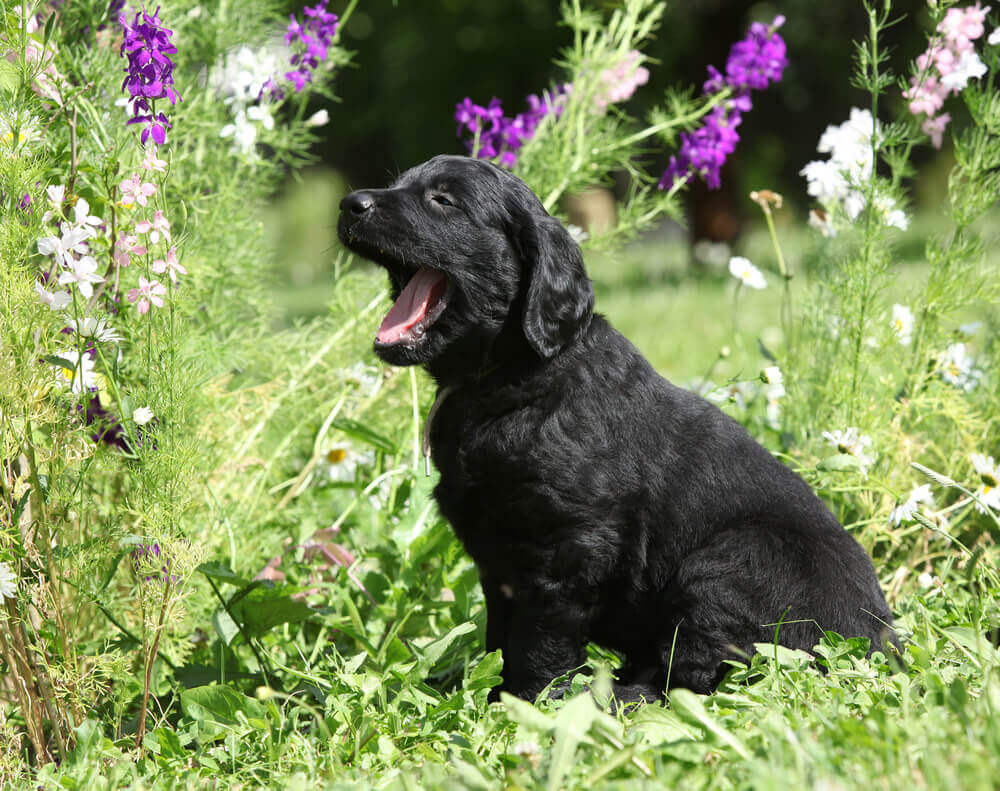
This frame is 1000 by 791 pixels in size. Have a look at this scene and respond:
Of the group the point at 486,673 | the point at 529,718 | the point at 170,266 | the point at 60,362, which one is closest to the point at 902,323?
the point at 486,673

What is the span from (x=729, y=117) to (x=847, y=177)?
0.76m

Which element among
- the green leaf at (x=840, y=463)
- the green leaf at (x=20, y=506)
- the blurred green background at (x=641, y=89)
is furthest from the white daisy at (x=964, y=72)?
the blurred green background at (x=641, y=89)

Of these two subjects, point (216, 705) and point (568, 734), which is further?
point (216, 705)

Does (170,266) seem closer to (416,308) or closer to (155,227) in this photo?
(155,227)

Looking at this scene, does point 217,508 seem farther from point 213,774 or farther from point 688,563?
point 688,563

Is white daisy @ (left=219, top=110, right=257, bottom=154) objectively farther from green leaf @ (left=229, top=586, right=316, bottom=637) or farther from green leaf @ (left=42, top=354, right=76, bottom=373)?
green leaf @ (left=229, top=586, right=316, bottom=637)

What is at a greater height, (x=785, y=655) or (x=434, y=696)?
(x=785, y=655)

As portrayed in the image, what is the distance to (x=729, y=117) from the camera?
3869mm

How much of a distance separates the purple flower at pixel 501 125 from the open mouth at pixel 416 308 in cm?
115

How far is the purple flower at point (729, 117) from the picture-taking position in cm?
376

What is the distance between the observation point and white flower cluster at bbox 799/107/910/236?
338 cm

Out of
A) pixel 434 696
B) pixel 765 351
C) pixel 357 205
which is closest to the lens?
pixel 434 696

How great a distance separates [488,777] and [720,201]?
13328mm

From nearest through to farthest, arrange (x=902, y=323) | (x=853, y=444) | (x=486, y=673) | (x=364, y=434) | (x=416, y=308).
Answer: (x=486, y=673) → (x=416, y=308) → (x=853, y=444) → (x=364, y=434) → (x=902, y=323)
